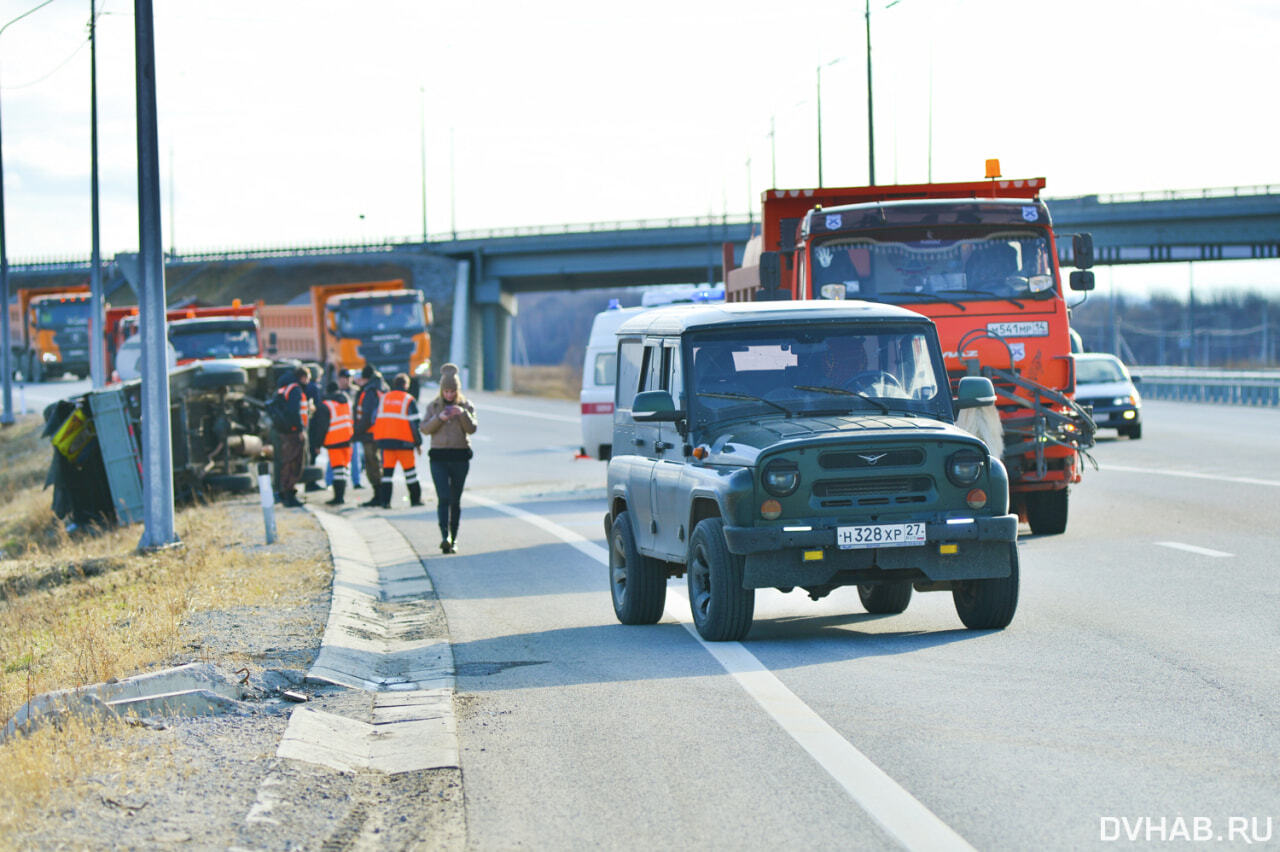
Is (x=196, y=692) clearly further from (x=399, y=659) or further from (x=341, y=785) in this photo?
(x=399, y=659)

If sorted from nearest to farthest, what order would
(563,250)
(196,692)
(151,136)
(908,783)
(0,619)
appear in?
1. (908,783)
2. (196,692)
3. (0,619)
4. (151,136)
5. (563,250)

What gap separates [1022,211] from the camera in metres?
15.9

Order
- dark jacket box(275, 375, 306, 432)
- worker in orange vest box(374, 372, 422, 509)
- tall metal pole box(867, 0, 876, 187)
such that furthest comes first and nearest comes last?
tall metal pole box(867, 0, 876, 187) < dark jacket box(275, 375, 306, 432) < worker in orange vest box(374, 372, 422, 509)

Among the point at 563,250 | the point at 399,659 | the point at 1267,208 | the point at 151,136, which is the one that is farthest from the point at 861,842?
the point at 563,250

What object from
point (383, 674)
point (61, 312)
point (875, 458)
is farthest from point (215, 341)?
point (875, 458)

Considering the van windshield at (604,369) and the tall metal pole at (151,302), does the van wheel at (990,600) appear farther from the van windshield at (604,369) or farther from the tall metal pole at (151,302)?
the van windshield at (604,369)

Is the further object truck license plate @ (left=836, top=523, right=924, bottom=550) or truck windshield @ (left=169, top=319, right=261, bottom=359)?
truck windshield @ (left=169, top=319, right=261, bottom=359)

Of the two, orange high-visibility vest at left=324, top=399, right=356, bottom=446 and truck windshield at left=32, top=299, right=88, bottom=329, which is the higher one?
truck windshield at left=32, top=299, right=88, bottom=329

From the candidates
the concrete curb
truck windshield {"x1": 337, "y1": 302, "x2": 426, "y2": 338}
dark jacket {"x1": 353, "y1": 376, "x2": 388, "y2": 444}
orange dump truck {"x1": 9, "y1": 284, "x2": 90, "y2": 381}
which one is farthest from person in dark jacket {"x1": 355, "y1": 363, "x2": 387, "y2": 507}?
orange dump truck {"x1": 9, "y1": 284, "x2": 90, "y2": 381}

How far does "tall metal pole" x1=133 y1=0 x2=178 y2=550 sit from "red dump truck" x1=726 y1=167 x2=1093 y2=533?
5953 mm

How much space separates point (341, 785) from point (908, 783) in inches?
87.0

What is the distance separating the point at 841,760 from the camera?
683 centimetres

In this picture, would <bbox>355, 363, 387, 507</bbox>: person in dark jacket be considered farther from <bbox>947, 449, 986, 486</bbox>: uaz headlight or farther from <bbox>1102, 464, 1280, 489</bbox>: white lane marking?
<bbox>947, 449, 986, 486</bbox>: uaz headlight

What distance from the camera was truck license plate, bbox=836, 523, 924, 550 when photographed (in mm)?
9547
